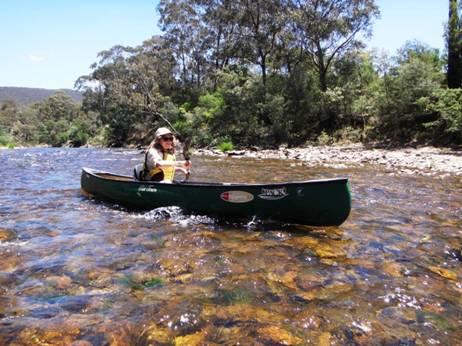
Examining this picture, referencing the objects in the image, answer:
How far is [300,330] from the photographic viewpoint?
10.2ft

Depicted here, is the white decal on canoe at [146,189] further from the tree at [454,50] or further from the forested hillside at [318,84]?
the tree at [454,50]

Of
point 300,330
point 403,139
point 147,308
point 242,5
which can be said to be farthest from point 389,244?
point 242,5

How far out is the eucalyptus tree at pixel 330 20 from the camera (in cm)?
2366

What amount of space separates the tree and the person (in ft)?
59.7

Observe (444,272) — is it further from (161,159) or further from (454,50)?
(454,50)

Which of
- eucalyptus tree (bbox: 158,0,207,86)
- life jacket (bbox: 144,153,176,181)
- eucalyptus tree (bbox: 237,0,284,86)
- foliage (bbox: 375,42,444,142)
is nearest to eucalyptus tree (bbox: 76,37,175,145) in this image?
eucalyptus tree (bbox: 158,0,207,86)

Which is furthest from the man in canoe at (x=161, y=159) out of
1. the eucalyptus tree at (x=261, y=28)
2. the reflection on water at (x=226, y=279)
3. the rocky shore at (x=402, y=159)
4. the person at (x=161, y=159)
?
the eucalyptus tree at (x=261, y=28)

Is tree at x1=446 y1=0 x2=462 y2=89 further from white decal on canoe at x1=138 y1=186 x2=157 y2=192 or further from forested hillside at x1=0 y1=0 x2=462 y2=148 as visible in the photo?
white decal on canoe at x1=138 y1=186 x2=157 y2=192

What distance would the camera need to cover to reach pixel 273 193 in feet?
18.8

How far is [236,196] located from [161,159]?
209cm

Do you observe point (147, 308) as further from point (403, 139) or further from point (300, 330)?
point (403, 139)

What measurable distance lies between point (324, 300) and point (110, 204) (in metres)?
5.55

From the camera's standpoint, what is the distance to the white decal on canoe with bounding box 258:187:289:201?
223 inches

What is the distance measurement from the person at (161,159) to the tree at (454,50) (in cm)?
1821
